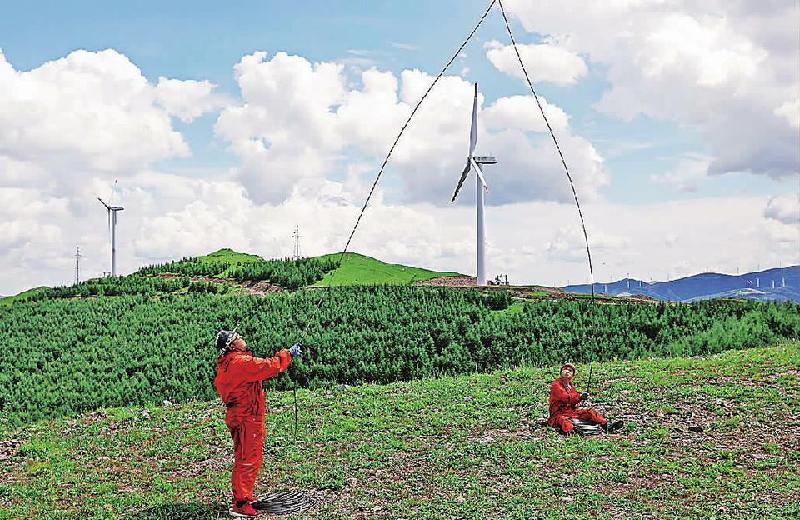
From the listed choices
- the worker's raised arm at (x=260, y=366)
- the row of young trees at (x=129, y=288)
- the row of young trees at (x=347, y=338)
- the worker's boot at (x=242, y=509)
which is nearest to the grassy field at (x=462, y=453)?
the worker's boot at (x=242, y=509)

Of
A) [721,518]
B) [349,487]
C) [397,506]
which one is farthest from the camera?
→ [349,487]

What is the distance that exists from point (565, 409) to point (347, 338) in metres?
9.28

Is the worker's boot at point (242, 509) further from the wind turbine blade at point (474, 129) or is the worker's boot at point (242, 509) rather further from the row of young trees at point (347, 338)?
the wind turbine blade at point (474, 129)

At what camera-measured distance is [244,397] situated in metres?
9.62

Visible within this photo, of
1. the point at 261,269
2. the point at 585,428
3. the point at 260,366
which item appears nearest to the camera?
the point at 260,366

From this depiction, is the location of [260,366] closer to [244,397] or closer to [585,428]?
[244,397]

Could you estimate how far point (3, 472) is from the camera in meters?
13.3

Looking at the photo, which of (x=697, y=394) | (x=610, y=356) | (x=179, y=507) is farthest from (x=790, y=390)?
(x=179, y=507)

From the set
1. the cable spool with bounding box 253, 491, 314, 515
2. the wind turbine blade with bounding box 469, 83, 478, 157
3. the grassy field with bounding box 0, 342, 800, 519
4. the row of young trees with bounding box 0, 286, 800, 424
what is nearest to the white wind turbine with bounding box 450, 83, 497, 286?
the wind turbine blade with bounding box 469, 83, 478, 157

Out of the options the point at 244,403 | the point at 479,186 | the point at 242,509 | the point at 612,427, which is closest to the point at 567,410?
the point at 612,427

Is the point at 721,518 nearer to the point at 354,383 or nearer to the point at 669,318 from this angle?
the point at 354,383

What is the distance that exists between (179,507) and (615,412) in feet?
24.2

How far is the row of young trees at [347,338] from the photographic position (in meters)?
20.0

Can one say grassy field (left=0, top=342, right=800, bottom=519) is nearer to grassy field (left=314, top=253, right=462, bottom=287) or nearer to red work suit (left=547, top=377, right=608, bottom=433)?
red work suit (left=547, top=377, right=608, bottom=433)
